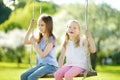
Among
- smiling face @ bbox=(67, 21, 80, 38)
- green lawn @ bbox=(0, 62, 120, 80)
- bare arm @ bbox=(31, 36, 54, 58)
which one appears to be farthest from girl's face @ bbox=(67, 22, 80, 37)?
green lawn @ bbox=(0, 62, 120, 80)

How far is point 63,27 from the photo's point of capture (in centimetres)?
774

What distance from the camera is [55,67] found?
283cm

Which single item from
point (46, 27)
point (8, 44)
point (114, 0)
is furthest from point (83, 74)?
point (8, 44)

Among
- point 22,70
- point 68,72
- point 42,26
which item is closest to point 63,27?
point 22,70

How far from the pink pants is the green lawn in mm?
4633

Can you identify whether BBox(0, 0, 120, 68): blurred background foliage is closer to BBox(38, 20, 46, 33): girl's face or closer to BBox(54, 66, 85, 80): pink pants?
BBox(38, 20, 46, 33): girl's face

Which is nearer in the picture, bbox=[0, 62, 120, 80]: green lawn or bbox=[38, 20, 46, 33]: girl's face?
bbox=[38, 20, 46, 33]: girl's face

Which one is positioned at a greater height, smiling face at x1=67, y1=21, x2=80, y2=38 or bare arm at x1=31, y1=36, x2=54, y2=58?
smiling face at x1=67, y1=21, x2=80, y2=38

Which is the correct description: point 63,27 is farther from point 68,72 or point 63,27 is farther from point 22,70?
point 68,72

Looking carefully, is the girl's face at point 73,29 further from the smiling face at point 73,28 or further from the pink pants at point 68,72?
the pink pants at point 68,72

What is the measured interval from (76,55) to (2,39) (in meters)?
5.15

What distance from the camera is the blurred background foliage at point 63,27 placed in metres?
7.52

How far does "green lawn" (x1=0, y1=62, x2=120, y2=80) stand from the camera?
24.2ft

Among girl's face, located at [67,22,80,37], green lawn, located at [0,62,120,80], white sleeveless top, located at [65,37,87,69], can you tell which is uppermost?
girl's face, located at [67,22,80,37]
